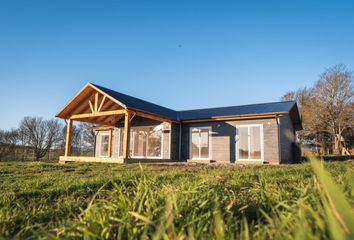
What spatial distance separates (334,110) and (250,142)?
19402 millimetres

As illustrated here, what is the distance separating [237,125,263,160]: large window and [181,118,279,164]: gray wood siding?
22 centimetres

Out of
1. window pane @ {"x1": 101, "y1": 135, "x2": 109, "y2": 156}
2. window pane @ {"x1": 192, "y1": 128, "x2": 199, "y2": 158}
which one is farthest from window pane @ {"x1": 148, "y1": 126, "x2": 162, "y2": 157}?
window pane @ {"x1": 101, "y1": 135, "x2": 109, "y2": 156}

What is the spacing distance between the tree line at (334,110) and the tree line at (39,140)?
971 inches

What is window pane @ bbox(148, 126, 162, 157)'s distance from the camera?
13906 mm

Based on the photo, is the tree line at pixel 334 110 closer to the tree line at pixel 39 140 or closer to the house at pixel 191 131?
the house at pixel 191 131

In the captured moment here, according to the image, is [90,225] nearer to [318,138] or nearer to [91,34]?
[91,34]

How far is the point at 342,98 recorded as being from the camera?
24781mm

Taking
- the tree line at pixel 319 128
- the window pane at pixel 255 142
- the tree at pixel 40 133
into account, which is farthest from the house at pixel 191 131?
the tree at pixel 40 133

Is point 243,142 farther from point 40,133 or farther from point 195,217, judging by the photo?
point 40,133

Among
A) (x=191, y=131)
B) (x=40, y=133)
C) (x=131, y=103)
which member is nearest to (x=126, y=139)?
(x=131, y=103)

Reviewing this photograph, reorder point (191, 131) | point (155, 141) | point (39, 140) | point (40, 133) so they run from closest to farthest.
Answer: point (191, 131) → point (155, 141) → point (39, 140) → point (40, 133)

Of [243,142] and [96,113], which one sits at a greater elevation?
[96,113]

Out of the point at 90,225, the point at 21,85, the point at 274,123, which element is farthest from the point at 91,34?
the point at 90,225

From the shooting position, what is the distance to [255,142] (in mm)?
11719
